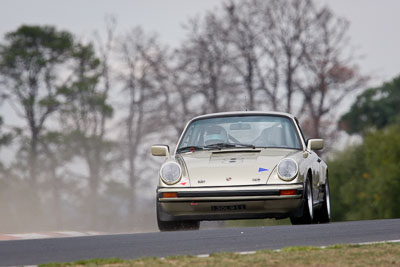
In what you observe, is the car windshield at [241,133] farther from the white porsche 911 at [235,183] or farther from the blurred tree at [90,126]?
the blurred tree at [90,126]

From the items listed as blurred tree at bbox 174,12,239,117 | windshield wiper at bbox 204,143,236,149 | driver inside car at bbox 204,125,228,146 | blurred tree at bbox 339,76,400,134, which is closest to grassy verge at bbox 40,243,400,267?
windshield wiper at bbox 204,143,236,149

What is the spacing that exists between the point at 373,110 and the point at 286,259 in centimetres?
7004

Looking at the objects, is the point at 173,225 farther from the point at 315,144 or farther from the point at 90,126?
the point at 90,126

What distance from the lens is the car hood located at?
11273 mm

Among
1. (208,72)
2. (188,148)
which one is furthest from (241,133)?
(208,72)

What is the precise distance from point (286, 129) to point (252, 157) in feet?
4.50

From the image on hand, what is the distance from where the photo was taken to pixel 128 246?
9078 millimetres

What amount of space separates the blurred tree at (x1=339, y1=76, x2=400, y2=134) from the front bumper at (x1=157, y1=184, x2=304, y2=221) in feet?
212

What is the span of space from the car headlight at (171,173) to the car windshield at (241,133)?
97 cm

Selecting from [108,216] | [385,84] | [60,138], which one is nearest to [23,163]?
[60,138]

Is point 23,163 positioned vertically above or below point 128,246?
below

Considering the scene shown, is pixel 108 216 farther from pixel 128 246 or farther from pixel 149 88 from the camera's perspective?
pixel 128 246

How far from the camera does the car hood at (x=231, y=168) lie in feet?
37.0

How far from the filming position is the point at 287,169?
11305mm
